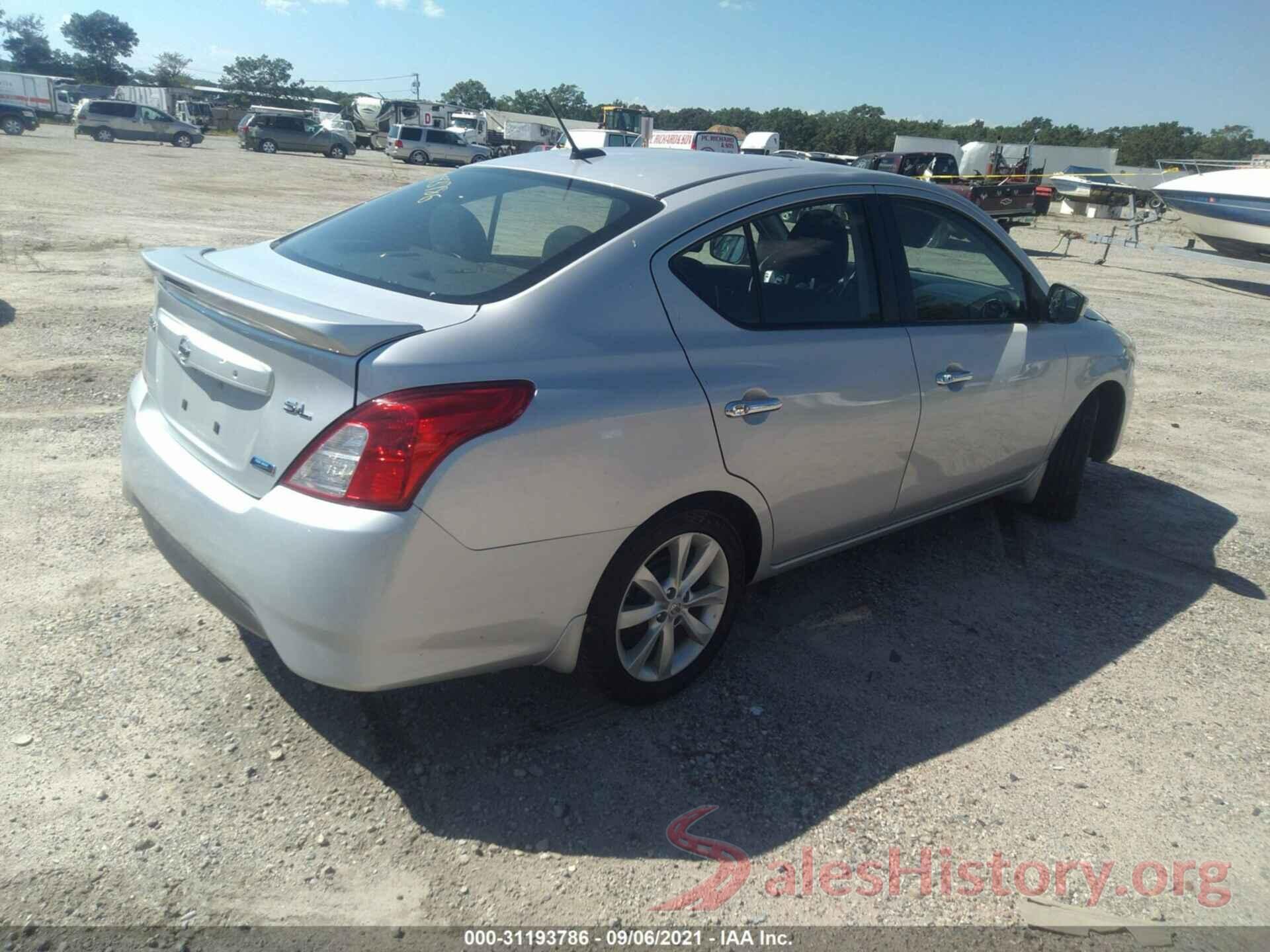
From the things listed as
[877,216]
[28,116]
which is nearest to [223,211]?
[877,216]

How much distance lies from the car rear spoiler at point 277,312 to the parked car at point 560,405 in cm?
1

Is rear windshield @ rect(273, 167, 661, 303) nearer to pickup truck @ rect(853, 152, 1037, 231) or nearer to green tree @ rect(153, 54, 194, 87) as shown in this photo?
pickup truck @ rect(853, 152, 1037, 231)

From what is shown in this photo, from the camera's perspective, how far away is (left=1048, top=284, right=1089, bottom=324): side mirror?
4.44 m

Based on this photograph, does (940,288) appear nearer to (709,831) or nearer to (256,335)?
(709,831)

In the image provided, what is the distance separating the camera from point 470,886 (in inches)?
95.1

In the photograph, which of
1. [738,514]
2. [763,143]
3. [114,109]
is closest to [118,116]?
[114,109]

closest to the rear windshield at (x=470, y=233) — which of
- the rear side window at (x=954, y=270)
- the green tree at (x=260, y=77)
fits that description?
the rear side window at (x=954, y=270)

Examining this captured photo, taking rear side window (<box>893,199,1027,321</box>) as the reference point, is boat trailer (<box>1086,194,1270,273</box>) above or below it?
below

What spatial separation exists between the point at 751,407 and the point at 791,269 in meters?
0.67

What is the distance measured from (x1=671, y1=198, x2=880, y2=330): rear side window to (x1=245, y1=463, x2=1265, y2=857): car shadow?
1054 mm

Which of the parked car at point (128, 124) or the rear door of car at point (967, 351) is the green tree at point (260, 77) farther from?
the rear door of car at point (967, 351)

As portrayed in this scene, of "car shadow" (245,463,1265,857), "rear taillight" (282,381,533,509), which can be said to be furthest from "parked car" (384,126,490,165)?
"rear taillight" (282,381,533,509)

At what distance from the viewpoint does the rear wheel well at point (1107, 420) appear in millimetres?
5016

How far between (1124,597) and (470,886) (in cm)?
330
